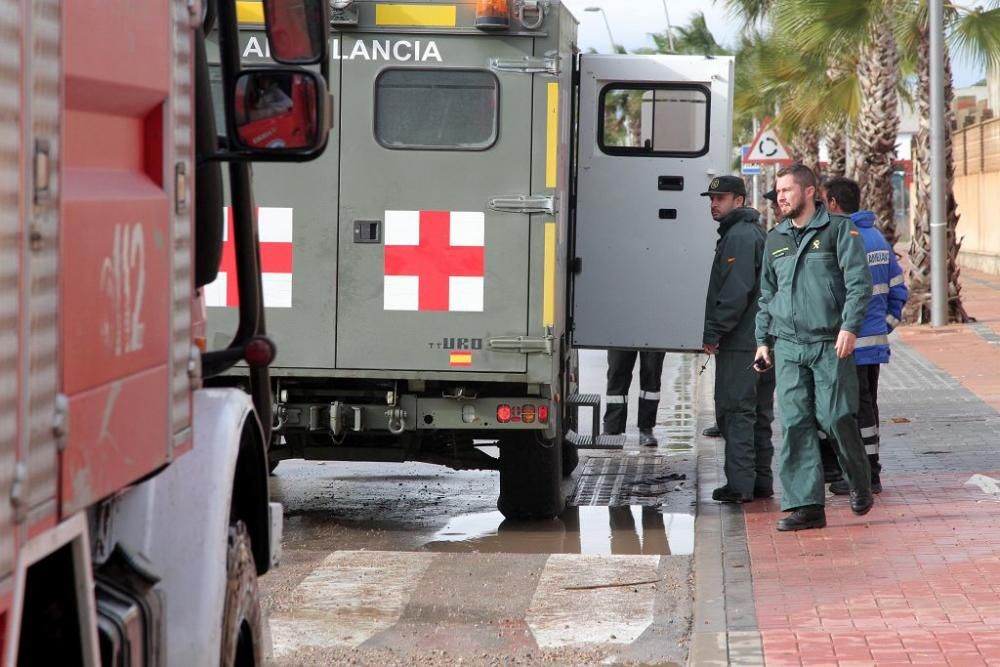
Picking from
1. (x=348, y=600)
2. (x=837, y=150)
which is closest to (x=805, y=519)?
(x=348, y=600)

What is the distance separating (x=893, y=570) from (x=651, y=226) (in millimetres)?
3094

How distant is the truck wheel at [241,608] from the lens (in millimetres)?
3756

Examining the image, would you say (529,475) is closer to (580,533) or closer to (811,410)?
(580,533)

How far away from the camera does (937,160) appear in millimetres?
22047

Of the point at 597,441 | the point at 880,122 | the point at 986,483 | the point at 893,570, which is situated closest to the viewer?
the point at 893,570

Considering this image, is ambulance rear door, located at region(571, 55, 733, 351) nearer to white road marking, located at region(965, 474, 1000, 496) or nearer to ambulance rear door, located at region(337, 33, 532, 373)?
ambulance rear door, located at region(337, 33, 532, 373)

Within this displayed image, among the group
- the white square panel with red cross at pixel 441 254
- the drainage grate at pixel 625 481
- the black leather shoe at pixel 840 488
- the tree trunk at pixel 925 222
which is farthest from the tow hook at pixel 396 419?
the tree trunk at pixel 925 222

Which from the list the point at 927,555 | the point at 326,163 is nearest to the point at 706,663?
the point at 927,555

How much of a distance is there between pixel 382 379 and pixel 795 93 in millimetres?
24138

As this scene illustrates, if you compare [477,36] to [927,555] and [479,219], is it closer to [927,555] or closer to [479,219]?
[479,219]

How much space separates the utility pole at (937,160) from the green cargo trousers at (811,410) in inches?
560

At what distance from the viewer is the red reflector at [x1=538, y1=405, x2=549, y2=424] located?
27.6 ft

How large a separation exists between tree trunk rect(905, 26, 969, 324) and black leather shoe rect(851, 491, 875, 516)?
14.8 m

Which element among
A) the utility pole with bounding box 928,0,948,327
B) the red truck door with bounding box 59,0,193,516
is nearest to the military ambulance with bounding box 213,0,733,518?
the red truck door with bounding box 59,0,193,516
